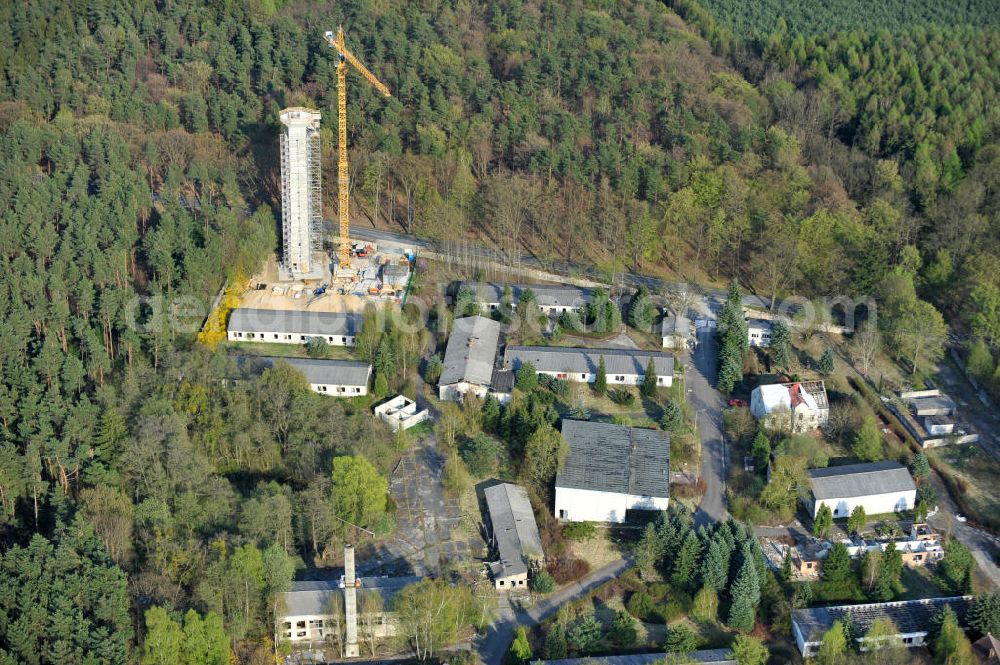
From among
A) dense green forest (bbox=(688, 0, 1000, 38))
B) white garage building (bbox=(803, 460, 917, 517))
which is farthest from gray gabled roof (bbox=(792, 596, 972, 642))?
dense green forest (bbox=(688, 0, 1000, 38))

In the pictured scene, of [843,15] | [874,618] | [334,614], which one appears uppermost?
[843,15]

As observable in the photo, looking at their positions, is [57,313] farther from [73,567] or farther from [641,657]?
[641,657]

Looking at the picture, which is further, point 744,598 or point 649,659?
point 744,598

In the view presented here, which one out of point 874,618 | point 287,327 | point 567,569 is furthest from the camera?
point 287,327

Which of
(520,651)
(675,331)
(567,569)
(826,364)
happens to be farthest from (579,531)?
(826,364)

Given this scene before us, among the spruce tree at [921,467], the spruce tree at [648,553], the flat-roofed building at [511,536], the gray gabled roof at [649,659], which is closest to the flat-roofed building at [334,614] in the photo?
the flat-roofed building at [511,536]

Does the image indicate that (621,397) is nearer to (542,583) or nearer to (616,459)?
(616,459)
